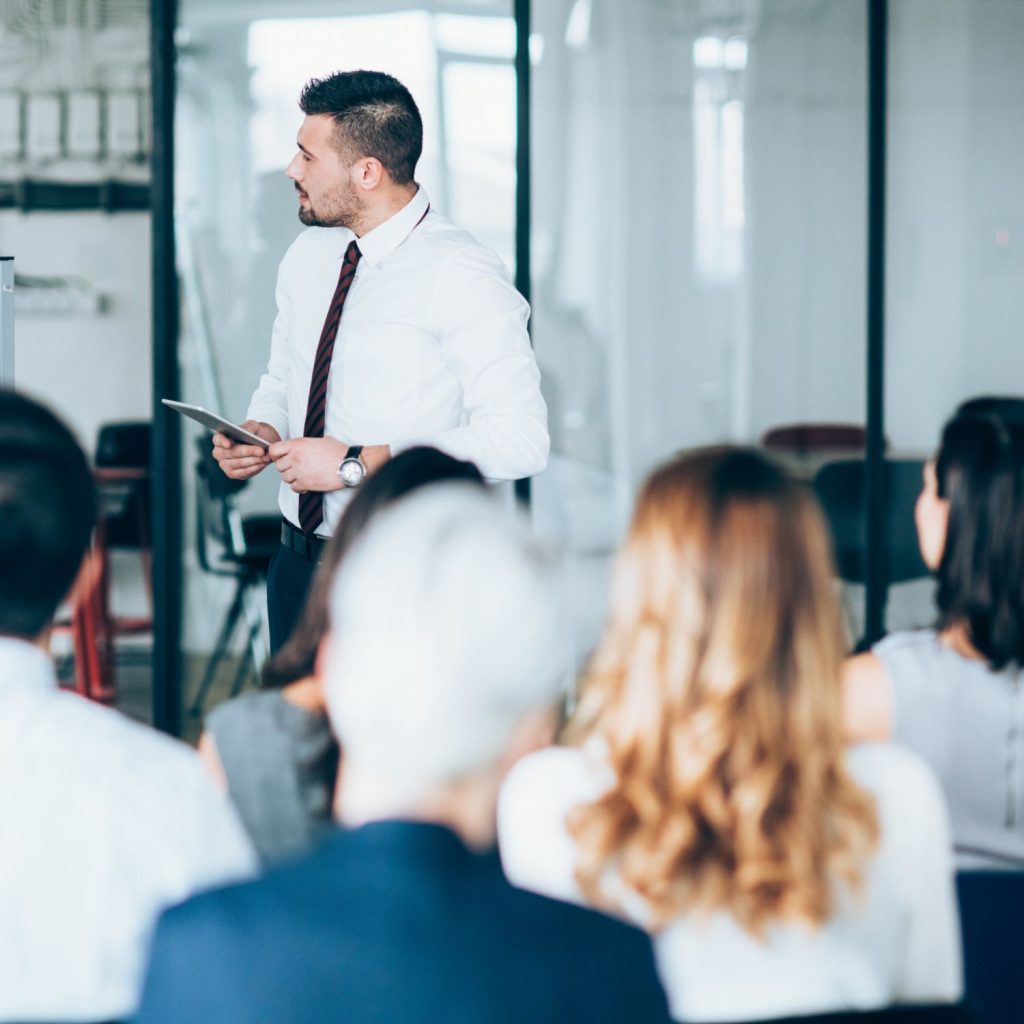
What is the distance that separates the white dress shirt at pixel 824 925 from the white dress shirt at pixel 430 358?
167 cm

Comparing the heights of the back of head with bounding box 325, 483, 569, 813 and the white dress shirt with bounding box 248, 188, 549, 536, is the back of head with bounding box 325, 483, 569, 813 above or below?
below

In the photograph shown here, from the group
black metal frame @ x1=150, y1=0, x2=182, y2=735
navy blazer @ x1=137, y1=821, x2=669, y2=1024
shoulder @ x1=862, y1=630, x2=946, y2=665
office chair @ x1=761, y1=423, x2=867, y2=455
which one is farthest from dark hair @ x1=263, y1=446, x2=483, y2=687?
office chair @ x1=761, y1=423, x2=867, y2=455

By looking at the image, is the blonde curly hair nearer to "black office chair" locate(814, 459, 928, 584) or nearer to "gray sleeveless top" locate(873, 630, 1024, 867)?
"gray sleeveless top" locate(873, 630, 1024, 867)

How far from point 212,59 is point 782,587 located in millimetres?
3773

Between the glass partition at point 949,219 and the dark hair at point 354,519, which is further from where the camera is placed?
the glass partition at point 949,219

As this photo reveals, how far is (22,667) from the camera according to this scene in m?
1.38

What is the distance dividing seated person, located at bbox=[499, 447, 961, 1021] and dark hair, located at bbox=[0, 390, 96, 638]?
0.52 meters

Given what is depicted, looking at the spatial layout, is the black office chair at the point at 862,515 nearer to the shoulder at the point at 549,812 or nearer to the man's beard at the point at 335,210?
the man's beard at the point at 335,210

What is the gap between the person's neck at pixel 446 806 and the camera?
109 cm

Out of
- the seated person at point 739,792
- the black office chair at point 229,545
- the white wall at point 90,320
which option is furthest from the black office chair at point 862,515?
the white wall at point 90,320

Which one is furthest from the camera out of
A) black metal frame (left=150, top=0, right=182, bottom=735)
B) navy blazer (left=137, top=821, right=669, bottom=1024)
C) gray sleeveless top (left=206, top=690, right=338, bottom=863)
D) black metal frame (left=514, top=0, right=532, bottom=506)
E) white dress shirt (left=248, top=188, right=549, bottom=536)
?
black metal frame (left=514, top=0, right=532, bottom=506)

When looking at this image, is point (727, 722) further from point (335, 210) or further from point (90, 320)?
point (90, 320)

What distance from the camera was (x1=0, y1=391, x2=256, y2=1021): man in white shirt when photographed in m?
1.26

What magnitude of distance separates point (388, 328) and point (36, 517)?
1.90 meters
